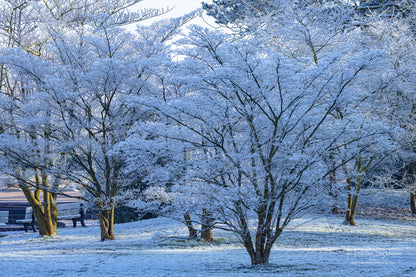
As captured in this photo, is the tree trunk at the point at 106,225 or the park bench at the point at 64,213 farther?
the park bench at the point at 64,213

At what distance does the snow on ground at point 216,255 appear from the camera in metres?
5.79

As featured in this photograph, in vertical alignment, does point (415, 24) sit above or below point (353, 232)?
above

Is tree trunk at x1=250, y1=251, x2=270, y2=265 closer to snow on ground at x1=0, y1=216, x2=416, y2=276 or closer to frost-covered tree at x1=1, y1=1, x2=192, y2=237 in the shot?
snow on ground at x1=0, y1=216, x2=416, y2=276

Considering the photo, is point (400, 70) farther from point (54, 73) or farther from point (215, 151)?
point (54, 73)

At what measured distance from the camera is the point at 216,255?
27.1 ft

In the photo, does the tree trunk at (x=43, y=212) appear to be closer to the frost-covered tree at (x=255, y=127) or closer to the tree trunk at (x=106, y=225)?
the tree trunk at (x=106, y=225)

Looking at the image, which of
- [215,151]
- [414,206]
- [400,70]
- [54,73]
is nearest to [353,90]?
[215,151]

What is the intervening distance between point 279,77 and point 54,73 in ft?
24.2

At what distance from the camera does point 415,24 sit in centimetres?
1149

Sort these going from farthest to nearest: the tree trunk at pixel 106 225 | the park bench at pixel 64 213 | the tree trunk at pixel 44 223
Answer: the park bench at pixel 64 213, the tree trunk at pixel 44 223, the tree trunk at pixel 106 225

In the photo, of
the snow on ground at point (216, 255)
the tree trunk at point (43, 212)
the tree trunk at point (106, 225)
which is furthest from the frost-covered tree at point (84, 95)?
the snow on ground at point (216, 255)

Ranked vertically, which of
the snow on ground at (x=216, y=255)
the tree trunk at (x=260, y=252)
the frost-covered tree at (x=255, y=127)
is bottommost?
the snow on ground at (x=216, y=255)

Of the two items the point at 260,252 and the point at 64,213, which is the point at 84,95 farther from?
the point at 64,213

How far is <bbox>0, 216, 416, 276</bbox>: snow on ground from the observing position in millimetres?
5793
